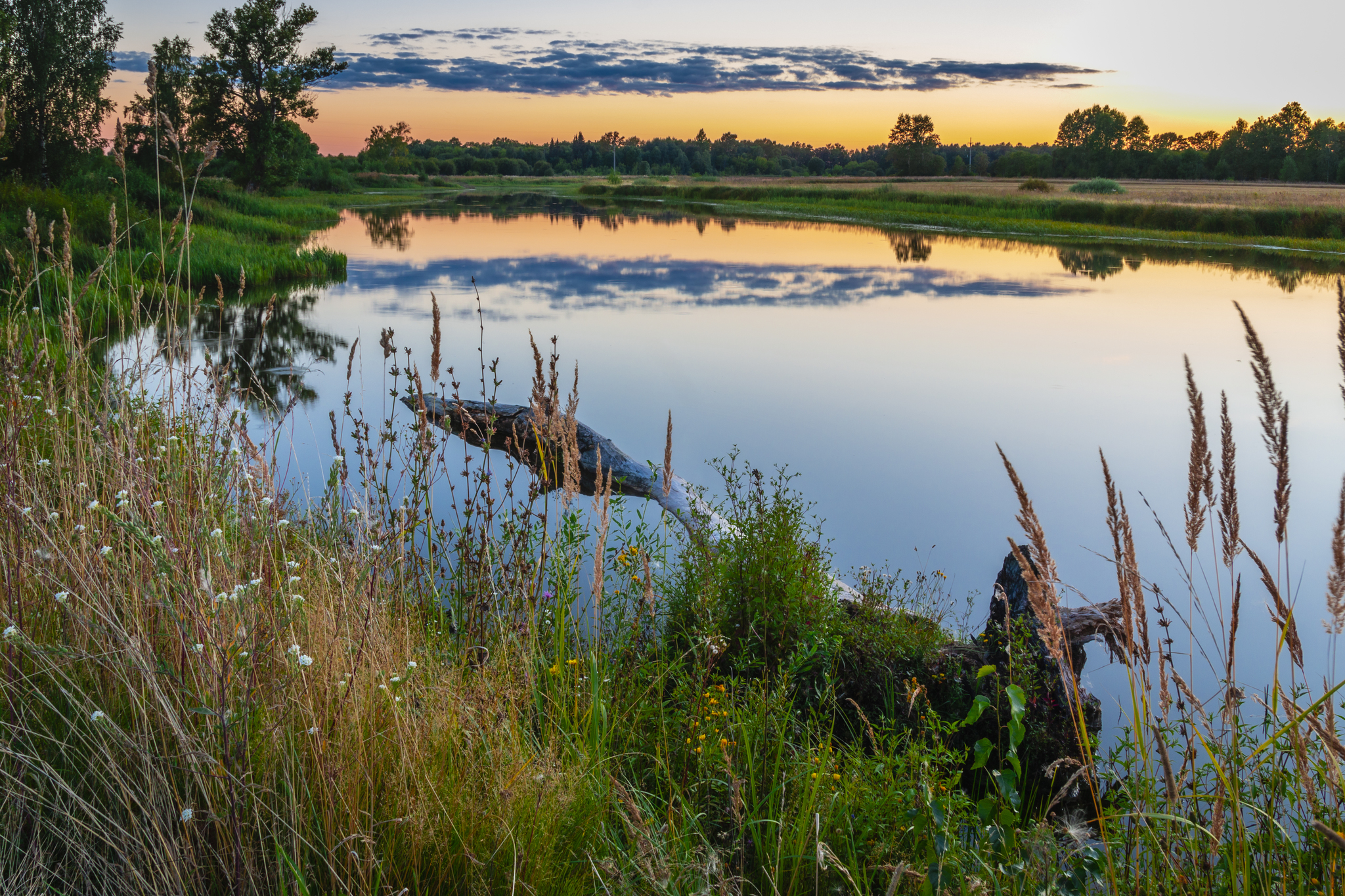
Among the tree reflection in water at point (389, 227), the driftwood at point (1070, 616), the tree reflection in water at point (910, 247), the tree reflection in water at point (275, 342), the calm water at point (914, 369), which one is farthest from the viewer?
the tree reflection in water at point (389, 227)

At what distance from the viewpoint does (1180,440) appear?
833cm

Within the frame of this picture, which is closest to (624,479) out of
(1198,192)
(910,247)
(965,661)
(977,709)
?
(965,661)

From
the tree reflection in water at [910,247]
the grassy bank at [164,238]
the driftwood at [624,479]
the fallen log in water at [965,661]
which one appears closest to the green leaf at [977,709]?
the driftwood at [624,479]

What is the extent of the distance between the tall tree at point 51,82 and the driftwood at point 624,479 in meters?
18.5

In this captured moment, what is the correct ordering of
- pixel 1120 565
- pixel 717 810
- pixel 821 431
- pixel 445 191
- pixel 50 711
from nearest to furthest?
pixel 1120 565 → pixel 50 711 → pixel 717 810 → pixel 821 431 → pixel 445 191

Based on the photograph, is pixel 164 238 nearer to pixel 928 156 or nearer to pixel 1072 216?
pixel 1072 216

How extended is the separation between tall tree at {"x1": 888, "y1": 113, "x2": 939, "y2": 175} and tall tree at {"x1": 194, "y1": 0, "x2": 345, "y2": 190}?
60.4 meters

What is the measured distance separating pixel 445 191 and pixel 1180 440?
63.4 m

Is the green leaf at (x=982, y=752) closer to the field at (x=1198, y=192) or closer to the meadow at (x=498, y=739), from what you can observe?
the meadow at (x=498, y=739)

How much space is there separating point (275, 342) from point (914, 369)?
892 cm

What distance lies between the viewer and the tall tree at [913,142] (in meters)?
80.9

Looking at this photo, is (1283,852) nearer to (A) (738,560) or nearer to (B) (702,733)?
(B) (702,733)

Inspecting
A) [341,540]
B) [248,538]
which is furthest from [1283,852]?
[248,538]

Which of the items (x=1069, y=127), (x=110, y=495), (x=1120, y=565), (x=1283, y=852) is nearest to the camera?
(x=1120, y=565)
